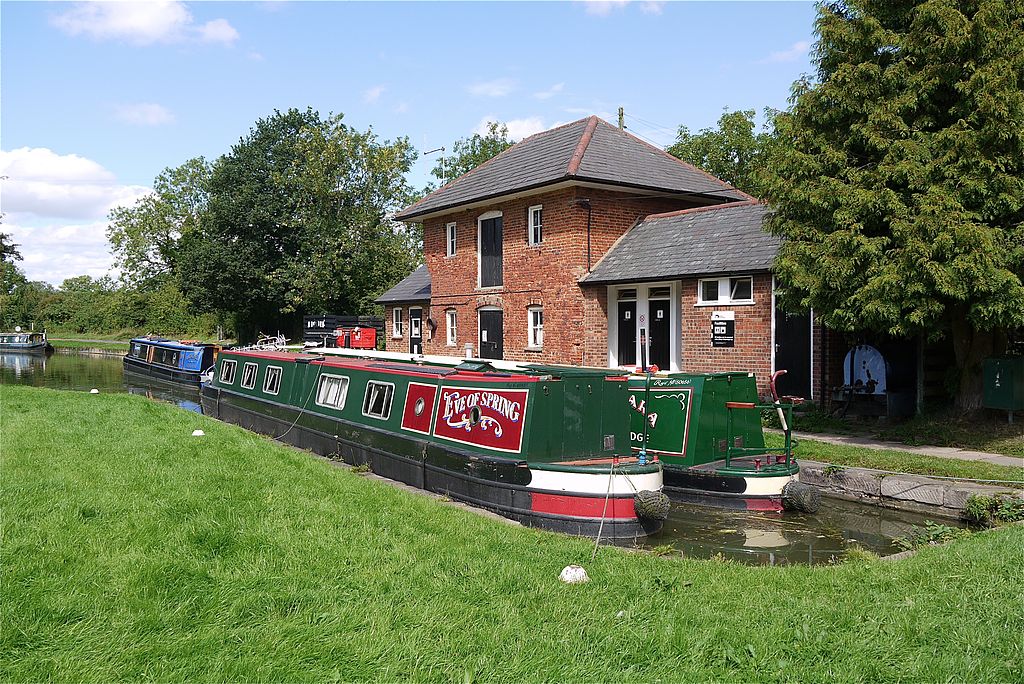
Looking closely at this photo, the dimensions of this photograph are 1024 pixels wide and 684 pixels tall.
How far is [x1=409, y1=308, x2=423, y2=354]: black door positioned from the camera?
26375 millimetres

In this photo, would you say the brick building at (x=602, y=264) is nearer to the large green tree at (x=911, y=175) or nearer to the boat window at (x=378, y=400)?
the large green tree at (x=911, y=175)

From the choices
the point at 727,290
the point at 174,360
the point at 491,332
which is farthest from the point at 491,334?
the point at 174,360

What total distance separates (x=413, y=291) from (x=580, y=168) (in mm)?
9798

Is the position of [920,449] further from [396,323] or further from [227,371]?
[396,323]

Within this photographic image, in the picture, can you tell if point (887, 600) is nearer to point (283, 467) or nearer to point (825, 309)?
point (283, 467)

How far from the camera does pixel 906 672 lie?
13.3 ft

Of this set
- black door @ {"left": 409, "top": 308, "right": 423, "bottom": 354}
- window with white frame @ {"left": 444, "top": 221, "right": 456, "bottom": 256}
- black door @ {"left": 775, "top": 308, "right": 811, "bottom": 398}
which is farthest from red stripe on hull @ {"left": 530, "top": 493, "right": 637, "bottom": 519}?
black door @ {"left": 409, "top": 308, "right": 423, "bottom": 354}

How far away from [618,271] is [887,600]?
1399cm

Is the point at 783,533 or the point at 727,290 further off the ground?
the point at 727,290

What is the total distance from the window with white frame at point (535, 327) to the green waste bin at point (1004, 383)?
10.8m

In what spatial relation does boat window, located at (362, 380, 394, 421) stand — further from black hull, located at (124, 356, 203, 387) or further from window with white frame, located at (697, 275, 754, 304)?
black hull, located at (124, 356, 203, 387)

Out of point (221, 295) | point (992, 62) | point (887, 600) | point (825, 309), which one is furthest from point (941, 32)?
point (221, 295)

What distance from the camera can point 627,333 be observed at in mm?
19406

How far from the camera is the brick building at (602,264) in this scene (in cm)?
1609
